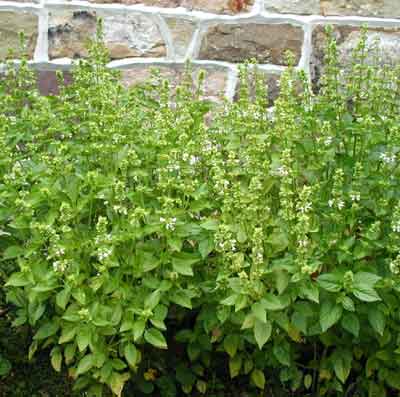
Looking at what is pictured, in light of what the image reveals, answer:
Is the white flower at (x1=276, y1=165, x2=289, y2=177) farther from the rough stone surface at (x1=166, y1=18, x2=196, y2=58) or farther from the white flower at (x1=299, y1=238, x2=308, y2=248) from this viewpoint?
the rough stone surface at (x1=166, y1=18, x2=196, y2=58)

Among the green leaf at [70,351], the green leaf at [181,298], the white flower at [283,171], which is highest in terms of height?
the white flower at [283,171]

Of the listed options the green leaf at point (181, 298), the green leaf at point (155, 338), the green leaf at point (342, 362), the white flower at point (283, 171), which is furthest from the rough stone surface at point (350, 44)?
the green leaf at point (155, 338)

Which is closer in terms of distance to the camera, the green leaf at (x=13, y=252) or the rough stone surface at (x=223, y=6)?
the green leaf at (x=13, y=252)

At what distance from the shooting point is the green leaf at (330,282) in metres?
2.47

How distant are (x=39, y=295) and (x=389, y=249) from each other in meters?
1.18

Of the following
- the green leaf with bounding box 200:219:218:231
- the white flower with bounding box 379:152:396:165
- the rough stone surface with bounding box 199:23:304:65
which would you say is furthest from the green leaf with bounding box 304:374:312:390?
the rough stone surface with bounding box 199:23:304:65

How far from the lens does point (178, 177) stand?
2736 mm

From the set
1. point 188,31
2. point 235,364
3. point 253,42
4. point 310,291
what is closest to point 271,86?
point 253,42

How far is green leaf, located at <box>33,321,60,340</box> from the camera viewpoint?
278 cm

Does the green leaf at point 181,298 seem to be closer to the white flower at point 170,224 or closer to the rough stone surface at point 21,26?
the white flower at point 170,224

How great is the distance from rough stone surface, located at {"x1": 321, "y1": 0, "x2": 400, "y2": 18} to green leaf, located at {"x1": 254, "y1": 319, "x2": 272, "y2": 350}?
235 centimetres

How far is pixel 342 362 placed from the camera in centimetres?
275

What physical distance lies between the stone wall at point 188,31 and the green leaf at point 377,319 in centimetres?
201

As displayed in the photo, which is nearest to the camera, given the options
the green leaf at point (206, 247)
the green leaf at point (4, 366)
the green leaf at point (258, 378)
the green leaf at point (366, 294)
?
the green leaf at point (366, 294)
